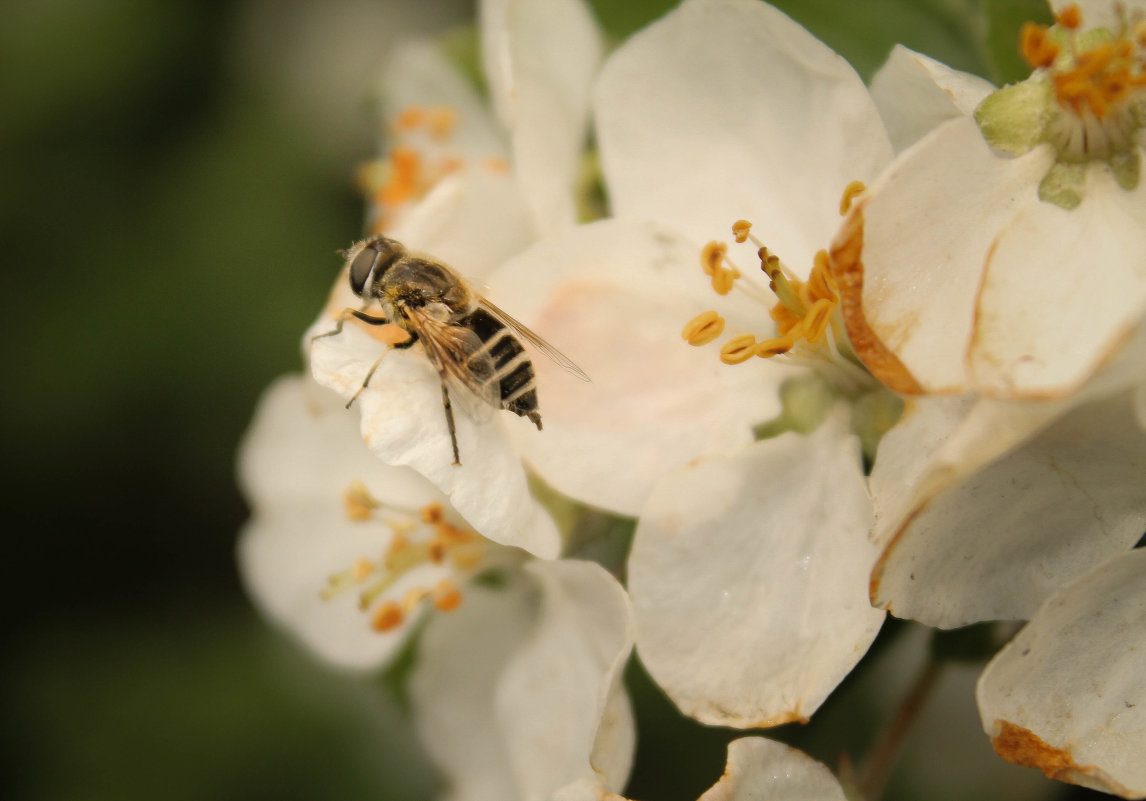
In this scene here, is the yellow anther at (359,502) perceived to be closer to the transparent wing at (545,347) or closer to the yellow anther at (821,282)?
the transparent wing at (545,347)

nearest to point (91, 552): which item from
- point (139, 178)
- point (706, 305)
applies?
point (139, 178)

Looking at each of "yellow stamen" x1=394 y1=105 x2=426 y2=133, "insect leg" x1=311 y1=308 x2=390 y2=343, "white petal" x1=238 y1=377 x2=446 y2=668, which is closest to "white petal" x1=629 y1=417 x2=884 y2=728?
"insect leg" x1=311 y1=308 x2=390 y2=343

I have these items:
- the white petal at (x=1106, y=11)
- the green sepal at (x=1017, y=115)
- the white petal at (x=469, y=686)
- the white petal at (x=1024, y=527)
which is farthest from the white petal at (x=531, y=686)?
the white petal at (x=1106, y=11)

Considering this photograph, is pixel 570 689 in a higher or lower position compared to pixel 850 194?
lower

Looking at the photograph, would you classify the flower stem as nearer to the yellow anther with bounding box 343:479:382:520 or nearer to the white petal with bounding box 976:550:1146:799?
the white petal with bounding box 976:550:1146:799

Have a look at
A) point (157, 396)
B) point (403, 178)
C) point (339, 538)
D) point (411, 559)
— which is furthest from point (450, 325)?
point (157, 396)

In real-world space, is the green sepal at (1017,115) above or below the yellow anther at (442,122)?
above

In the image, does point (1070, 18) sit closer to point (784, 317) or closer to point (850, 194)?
point (850, 194)
